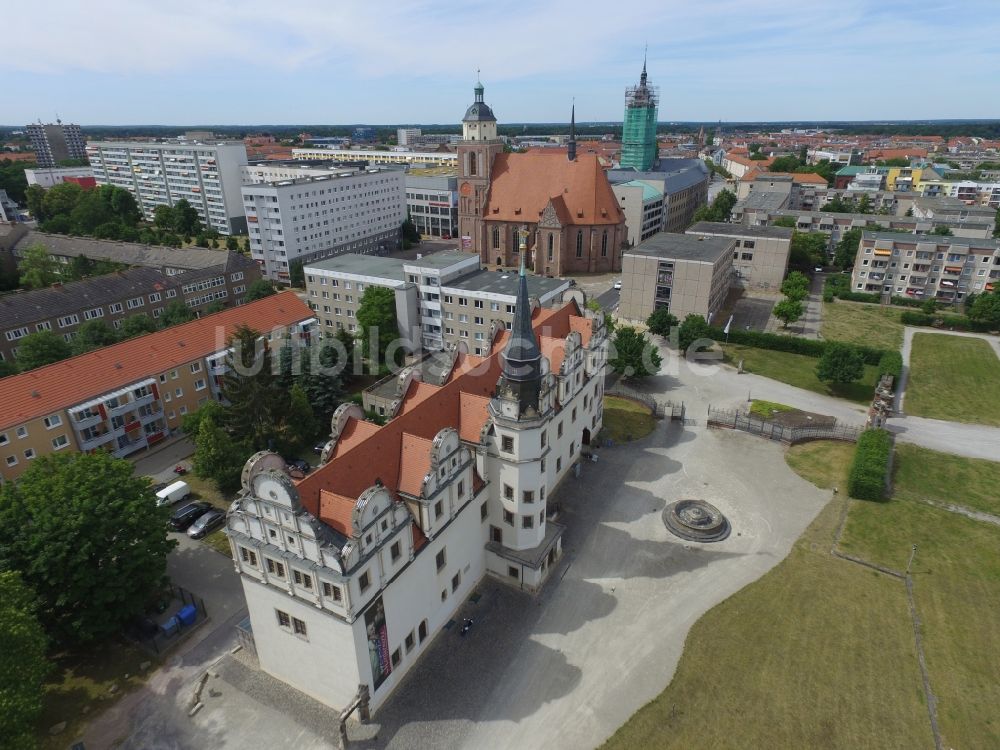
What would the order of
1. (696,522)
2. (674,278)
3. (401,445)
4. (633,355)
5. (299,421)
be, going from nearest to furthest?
1. (401,445)
2. (696,522)
3. (299,421)
4. (633,355)
5. (674,278)

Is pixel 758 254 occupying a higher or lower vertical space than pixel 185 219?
lower

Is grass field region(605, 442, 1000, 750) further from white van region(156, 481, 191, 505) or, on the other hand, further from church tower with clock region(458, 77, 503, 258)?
church tower with clock region(458, 77, 503, 258)

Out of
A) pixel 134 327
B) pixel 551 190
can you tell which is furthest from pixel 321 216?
pixel 134 327

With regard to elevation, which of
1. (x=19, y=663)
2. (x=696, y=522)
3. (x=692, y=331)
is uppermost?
(x=19, y=663)

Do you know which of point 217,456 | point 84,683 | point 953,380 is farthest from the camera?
point 953,380

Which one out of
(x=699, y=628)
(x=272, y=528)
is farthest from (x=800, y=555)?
(x=272, y=528)

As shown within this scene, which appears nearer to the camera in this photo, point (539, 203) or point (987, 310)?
point (987, 310)

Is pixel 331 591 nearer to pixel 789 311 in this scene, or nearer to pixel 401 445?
pixel 401 445
